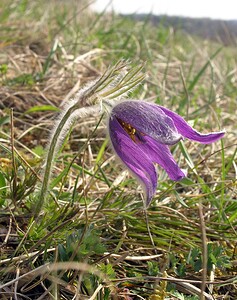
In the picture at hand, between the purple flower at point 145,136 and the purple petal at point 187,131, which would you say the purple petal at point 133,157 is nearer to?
the purple flower at point 145,136

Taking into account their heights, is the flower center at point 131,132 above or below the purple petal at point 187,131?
below

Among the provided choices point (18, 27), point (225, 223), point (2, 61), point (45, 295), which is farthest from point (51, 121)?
point (18, 27)

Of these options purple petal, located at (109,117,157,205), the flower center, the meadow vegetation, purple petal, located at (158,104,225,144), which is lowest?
the meadow vegetation

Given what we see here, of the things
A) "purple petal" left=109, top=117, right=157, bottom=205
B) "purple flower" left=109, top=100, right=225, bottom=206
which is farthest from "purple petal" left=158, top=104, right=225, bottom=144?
"purple petal" left=109, top=117, right=157, bottom=205

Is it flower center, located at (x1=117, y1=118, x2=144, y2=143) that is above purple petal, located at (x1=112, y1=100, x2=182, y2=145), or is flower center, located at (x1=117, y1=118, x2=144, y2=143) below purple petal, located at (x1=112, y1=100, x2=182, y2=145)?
below

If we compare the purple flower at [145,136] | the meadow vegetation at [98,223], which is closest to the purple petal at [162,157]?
the purple flower at [145,136]

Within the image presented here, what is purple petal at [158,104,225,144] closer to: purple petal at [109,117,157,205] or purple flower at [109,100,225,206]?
purple flower at [109,100,225,206]

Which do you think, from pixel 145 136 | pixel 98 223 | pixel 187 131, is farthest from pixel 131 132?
pixel 98 223

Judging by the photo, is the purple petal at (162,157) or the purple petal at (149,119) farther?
the purple petal at (162,157)

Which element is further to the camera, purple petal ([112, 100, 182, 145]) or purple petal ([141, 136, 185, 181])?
purple petal ([141, 136, 185, 181])
